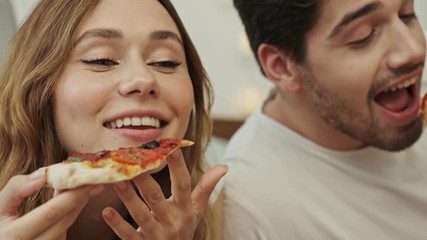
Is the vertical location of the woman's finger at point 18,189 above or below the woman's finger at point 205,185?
above

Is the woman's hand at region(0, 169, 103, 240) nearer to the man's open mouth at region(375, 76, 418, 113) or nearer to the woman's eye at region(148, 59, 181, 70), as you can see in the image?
the woman's eye at region(148, 59, 181, 70)

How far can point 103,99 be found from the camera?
106 centimetres

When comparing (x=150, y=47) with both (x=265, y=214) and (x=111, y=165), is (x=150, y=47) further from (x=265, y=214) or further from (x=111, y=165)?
(x=265, y=214)

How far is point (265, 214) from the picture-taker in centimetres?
147

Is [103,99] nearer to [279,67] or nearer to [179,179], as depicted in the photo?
[179,179]

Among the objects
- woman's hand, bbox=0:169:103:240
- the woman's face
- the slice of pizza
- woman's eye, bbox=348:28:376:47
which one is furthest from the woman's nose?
woman's eye, bbox=348:28:376:47

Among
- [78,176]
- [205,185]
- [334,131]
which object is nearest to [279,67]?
[334,131]

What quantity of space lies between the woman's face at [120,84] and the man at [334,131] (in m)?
0.48

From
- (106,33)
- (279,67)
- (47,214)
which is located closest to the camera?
(47,214)

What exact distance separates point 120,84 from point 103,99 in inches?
1.9

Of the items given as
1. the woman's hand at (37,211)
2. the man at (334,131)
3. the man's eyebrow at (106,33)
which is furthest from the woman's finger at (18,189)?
the man at (334,131)

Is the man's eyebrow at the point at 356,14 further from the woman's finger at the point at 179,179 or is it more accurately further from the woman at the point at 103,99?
the woman's finger at the point at 179,179

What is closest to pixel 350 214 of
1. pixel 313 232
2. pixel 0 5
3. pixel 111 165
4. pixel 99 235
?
pixel 313 232

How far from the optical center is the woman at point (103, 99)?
1.04 metres
